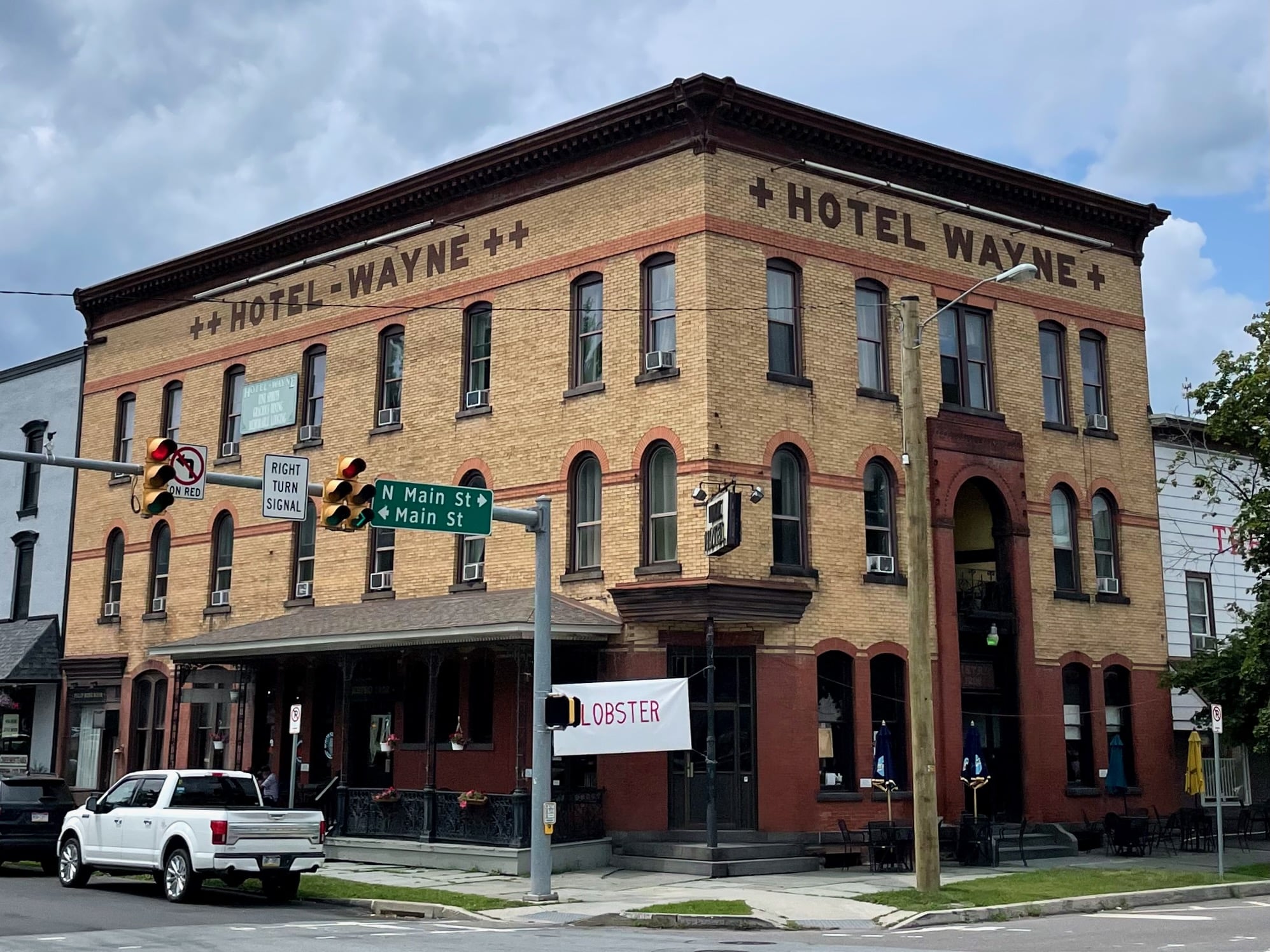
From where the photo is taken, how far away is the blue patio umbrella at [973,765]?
1038 inches

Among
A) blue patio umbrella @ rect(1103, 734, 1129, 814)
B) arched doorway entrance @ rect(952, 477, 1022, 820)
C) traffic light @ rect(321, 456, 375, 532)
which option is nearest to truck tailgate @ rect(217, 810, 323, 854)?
traffic light @ rect(321, 456, 375, 532)

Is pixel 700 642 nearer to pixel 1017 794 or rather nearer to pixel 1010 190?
pixel 1017 794

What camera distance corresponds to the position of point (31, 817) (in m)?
24.0

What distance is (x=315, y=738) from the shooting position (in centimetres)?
3117

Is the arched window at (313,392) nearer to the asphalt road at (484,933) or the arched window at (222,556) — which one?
the arched window at (222,556)

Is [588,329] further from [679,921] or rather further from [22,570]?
[22,570]

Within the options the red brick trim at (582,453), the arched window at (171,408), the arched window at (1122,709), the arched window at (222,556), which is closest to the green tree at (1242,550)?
the arched window at (1122,709)

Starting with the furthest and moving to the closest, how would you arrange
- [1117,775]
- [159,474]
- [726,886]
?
[1117,775] < [726,886] < [159,474]

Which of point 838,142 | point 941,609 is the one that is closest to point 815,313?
point 838,142

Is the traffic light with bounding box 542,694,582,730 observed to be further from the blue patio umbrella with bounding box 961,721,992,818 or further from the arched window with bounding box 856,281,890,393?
the arched window with bounding box 856,281,890,393

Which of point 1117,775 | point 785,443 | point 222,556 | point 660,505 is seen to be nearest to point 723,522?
point 660,505

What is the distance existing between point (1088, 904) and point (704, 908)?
551 cm

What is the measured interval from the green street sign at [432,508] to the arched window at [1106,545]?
49.6ft

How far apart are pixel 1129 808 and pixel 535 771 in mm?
14629
